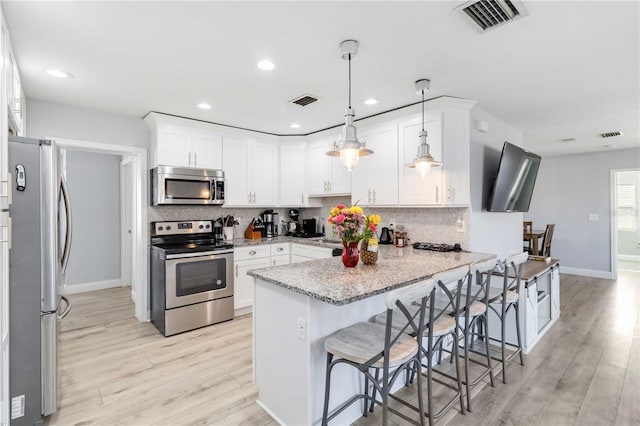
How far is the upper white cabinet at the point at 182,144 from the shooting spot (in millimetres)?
3857

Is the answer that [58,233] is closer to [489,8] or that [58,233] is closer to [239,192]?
[239,192]

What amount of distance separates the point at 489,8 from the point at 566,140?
4578 mm

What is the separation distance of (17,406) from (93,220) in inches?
163

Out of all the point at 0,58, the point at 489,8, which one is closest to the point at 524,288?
the point at 489,8

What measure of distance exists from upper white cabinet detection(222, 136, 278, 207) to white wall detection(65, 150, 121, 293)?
2.62 m

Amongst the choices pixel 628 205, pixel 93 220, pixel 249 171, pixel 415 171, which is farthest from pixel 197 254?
pixel 628 205

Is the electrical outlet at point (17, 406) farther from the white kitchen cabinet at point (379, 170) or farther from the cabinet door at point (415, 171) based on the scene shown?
the cabinet door at point (415, 171)

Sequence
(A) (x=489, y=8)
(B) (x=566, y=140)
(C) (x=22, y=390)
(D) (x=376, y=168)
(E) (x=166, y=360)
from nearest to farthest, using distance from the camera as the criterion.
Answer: (A) (x=489, y=8) → (C) (x=22, y=390) → (E) (x=166, y=360) → (D) (x=376, y=168) → (B) (x=566, y=140)

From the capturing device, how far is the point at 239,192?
4.54 m

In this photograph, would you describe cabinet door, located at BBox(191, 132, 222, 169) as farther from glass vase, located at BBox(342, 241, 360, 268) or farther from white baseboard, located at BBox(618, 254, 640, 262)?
white baseboard, located at BBox(618, 254, 640, 262)

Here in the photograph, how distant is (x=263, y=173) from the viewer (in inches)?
188

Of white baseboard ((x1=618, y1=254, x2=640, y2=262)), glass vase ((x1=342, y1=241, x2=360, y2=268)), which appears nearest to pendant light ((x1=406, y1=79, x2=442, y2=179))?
glass vase ((x1=342, y1=241, x2=360, y2=268))

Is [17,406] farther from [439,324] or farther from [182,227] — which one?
[439,324]

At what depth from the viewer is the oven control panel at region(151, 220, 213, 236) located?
4.05m
